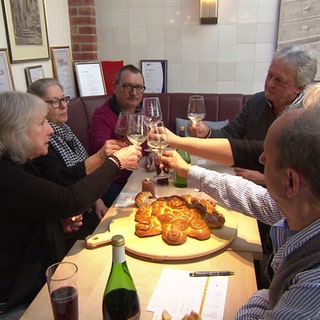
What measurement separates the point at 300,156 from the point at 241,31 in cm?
317

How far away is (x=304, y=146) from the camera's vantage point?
2.40ft

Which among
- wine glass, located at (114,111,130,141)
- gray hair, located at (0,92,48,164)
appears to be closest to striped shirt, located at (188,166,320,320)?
wine glass, located at (114,111,130,141)

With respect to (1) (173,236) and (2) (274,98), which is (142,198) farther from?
(2) (274,98)

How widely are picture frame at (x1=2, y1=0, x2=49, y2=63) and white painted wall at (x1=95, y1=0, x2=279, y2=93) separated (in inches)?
36.6

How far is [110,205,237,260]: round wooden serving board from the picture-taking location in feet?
3.79

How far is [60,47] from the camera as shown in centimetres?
342

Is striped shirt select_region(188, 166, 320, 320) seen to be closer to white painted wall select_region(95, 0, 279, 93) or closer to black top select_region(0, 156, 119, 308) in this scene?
black top select_region(0, 156, 119, 308)

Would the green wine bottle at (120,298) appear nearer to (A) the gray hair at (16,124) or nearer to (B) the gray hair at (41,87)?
Answer: (A) the gray hair at (16,124)

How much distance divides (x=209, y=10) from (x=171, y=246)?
293 centimetres

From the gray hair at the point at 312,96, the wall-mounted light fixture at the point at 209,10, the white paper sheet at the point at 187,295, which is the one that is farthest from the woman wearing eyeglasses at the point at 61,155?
the wall-mounted light fixture at the point at 209,10

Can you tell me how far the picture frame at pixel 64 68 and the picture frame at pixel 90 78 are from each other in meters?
0.07

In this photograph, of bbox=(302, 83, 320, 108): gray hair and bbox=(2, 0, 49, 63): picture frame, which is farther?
bbox=(2, 0, 49, 63): picture frame

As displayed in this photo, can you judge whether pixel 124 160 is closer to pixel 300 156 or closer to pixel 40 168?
pixel 40 168

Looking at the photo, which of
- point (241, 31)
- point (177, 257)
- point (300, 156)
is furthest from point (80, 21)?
point (300, 156)
